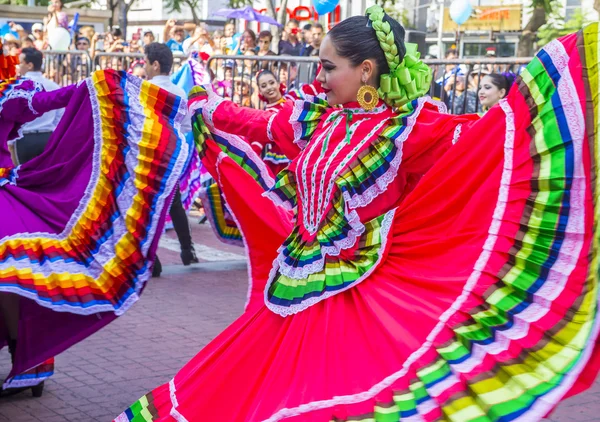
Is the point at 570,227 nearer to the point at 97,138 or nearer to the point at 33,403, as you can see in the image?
the point at 97,138

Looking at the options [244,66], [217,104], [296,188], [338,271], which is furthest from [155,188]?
[244,66]

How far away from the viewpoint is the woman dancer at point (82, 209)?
14.5ft

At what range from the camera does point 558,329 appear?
8.63ft

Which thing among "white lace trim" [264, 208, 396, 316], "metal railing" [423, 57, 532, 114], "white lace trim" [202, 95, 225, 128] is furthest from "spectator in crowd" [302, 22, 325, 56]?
"white lace trim" [264, 208, 396, 316]

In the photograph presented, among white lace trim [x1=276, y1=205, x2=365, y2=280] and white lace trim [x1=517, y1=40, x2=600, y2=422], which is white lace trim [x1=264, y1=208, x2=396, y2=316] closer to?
white lace trim [x1=276, y1=205, x2=365, y2=280]

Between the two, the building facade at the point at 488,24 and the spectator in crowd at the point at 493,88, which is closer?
the spectator in crowd at the point at 493,88

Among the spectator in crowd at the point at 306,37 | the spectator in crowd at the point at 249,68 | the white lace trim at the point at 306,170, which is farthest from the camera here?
the spectator in crowd at the point at 306,37

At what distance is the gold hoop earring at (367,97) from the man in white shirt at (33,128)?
551 cm

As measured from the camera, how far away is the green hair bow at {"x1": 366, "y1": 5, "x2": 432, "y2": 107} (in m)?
3.24

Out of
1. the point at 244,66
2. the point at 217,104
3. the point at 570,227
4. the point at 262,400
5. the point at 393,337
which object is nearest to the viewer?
the point at 570,227

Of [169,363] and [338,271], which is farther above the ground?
[338,271]

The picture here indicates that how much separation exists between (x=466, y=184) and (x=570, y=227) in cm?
45

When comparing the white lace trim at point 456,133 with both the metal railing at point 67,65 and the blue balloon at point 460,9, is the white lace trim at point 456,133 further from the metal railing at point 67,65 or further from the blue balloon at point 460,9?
the blue balloon at point 460,9

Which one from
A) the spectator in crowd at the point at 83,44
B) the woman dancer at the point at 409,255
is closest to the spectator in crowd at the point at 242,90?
the spectator in crowd at the point at 83,44
